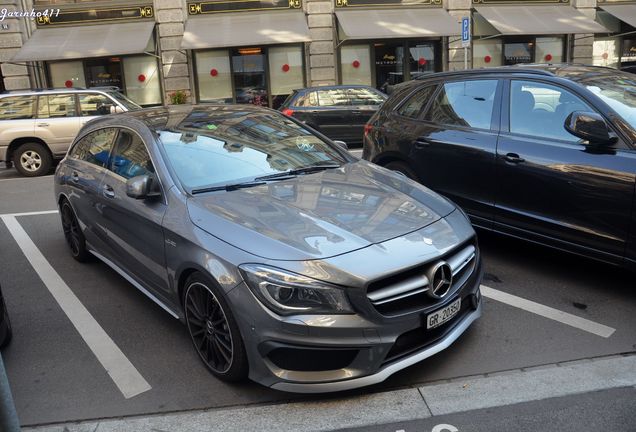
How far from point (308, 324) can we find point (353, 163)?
196cm

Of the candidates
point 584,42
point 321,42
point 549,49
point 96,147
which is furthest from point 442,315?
point 584,42

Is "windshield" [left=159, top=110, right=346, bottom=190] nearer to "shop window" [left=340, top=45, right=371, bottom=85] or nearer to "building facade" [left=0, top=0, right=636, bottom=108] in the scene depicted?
"building facade" [left=0, top=0, right=636, bottom=108]

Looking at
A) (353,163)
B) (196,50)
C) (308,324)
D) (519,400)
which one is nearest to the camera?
(308,324)

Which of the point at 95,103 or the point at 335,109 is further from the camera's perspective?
the point at 335,109

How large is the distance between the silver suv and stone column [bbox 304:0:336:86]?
8.45m

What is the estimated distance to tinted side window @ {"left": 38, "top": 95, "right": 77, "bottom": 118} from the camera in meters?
11.9

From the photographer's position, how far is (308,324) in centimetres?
293

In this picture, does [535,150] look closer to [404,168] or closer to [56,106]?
[404,168]

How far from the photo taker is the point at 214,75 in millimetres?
19062

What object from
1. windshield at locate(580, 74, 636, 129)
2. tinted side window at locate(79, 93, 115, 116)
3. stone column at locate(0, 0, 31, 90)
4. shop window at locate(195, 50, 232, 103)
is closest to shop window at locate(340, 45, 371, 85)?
shop window at locate(195, 50, 232, 103)

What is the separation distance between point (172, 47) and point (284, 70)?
12.2 feet

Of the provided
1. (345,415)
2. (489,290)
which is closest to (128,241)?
(345,415)

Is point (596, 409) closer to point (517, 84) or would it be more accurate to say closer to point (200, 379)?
point (200, 379)

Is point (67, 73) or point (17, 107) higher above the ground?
point (67, 73)
